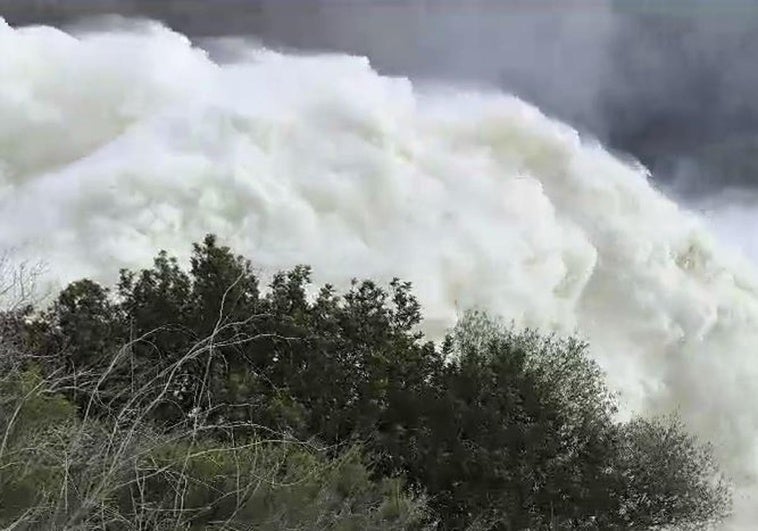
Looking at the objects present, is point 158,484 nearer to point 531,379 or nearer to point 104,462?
point 104,462

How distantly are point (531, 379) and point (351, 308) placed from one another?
334 cm

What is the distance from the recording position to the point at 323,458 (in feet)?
41.4

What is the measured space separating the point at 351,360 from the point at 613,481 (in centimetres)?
495

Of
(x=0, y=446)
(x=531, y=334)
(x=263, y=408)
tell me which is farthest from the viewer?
(x=531, y=334)

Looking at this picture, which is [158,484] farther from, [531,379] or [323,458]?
[531,379]

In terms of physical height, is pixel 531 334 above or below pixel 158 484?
above

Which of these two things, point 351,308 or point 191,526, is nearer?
point 191,526

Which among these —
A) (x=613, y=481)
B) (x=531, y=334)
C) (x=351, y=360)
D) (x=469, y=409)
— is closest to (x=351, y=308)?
(x=351, y=360)

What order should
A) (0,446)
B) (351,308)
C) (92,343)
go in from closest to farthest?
1. (0,446)
2. (92,343)
3. (351,308)

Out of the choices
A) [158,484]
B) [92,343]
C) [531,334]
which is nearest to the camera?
[158,484]

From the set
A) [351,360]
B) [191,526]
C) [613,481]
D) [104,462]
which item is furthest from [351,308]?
[104,462]

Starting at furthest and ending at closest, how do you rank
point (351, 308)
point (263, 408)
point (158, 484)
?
1. point (351, 308)
2. point (263, 408)
3. point (158, 484)

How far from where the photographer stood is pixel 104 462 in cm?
437

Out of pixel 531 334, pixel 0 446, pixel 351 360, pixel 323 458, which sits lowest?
pixel 0 446
